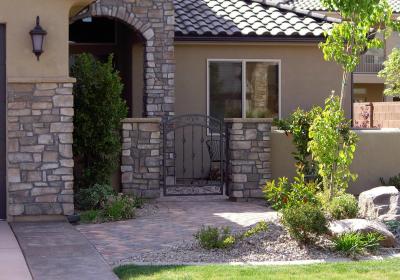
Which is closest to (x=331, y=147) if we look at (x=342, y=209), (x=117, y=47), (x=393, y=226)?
(x=342, y=209)

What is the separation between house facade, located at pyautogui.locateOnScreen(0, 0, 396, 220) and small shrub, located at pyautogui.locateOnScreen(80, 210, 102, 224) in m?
0.35

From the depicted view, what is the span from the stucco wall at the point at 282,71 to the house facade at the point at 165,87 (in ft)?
0.08

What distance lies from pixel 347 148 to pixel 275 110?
23.4 ft

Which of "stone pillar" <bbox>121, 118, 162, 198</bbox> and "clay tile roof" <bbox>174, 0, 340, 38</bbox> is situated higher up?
"clay tile roof" <bbox>174, 0, 340, 38</bbox>

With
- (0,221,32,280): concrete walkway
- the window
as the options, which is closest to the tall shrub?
(0,221,32,280): concrete walkway

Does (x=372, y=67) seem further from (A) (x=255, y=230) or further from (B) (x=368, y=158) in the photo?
(A) (x=255, y=230)

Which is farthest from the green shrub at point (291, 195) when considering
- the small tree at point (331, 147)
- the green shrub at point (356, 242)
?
the green shrub at point (356, 242)

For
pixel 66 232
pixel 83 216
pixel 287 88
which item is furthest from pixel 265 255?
pixel 287 88

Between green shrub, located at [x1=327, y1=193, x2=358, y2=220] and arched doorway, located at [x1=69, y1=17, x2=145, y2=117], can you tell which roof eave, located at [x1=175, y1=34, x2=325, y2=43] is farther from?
green shrub, located at [x1=327, y1=193, x2=358, y2=220]

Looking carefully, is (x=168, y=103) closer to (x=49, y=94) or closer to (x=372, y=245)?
(x=49, y=94)

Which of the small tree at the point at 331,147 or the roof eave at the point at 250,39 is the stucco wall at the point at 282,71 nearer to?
the roof eave at the point at 250,39

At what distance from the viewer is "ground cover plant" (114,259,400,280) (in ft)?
27.9

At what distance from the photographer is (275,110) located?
18.6m

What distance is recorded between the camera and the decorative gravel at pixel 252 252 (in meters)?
9.55
